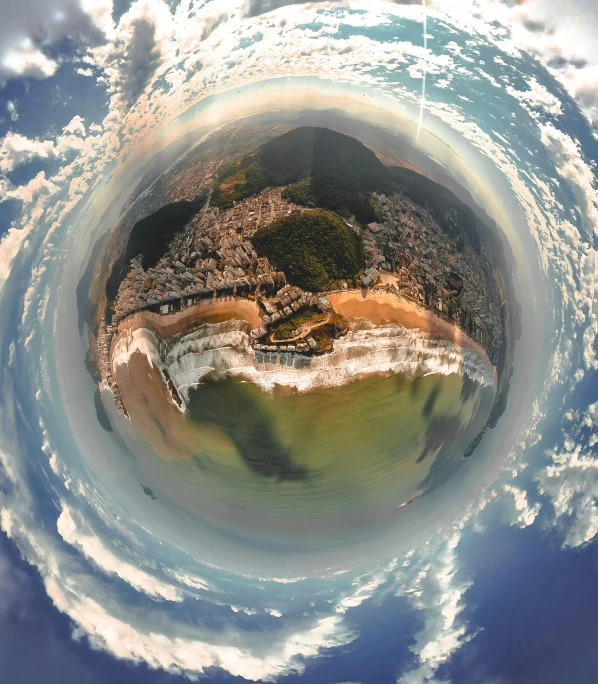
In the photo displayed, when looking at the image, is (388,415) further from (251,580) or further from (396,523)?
(251,580)

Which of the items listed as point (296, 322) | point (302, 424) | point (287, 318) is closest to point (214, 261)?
point (287, 318)

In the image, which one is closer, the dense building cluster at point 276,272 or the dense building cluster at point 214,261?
the dense building cluster at point 276,272

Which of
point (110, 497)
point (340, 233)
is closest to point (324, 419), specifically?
point (340, 233)

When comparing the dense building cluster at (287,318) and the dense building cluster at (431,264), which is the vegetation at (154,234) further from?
the dense building cluster at (431,264)

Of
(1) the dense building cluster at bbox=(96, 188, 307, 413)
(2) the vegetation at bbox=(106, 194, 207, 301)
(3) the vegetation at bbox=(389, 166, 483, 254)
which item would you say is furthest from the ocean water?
(3) the vegetation at bbox=(389, 166, 483, 254)

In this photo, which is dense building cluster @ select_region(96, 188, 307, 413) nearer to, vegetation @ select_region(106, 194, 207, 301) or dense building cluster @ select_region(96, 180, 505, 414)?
dense building cluster @ select_region(96, 180, 505, 414)

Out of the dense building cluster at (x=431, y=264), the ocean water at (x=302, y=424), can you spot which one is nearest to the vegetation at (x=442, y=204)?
the dense building cluster at (x=431, y=264)
